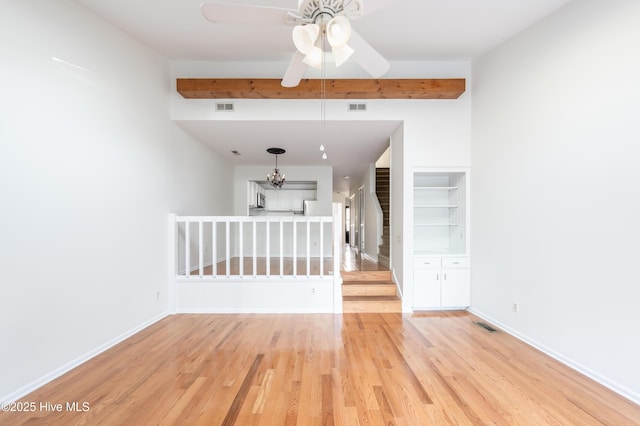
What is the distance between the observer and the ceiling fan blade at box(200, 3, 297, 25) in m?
1.59

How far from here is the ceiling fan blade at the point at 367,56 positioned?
1845mm

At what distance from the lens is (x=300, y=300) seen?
3957 mm

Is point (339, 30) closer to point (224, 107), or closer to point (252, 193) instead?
point (224, 107)

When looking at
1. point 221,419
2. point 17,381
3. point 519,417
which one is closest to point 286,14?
point 221,419

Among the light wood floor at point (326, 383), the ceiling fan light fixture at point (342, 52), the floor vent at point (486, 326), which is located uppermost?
the ceiling fan light fixture at point (342, 52)

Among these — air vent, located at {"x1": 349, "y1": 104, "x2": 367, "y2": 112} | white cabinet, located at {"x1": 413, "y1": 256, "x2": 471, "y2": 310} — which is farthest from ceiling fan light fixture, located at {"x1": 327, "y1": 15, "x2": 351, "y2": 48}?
white cabinet, located at {"x1": 413, "y1": 256, "x2": 471, "y2": 310}

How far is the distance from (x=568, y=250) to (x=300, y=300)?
124 inches

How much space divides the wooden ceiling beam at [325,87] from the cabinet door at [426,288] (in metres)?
2.56

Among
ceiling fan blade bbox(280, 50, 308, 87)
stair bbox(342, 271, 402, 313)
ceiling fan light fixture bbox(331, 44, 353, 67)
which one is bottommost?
stair bbox(342, 271, 402, 313)

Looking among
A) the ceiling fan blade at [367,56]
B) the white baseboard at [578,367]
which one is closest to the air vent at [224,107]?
the ceiling fan blade at [367,56]

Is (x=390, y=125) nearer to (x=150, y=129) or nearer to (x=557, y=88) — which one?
(x=557, y=88)

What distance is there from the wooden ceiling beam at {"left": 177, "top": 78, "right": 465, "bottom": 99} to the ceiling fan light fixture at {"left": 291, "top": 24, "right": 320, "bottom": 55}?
2.09m

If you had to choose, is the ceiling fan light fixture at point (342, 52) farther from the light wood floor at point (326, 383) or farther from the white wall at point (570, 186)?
the light wood floor at point (326, 383)

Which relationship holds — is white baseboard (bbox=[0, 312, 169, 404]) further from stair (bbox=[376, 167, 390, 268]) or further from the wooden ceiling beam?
stair (bbox=[376, 167, 390, 268])
